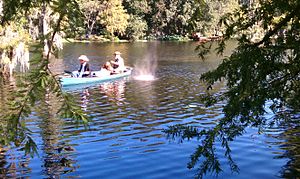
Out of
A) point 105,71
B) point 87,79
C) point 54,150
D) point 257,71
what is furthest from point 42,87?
point 105,71

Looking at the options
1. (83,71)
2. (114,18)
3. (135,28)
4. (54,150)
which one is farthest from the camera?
(135,28)

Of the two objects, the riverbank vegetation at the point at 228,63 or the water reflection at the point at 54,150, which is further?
the water reflection at the point at 54,150

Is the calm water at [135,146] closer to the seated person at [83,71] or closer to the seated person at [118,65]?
the seated person at [83,71]

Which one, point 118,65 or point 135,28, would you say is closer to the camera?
point 118,65

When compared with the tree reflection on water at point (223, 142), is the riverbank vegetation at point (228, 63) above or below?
above

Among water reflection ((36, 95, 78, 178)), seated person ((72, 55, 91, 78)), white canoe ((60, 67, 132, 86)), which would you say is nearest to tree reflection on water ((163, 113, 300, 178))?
water reflection ((36, 95, 78, 178))

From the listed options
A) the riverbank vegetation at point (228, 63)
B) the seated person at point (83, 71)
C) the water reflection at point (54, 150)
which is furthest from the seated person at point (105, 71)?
the riverbank vegetation at point (228, 63)

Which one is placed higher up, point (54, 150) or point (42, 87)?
point (42, 87)

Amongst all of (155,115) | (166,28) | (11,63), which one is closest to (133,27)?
(166,28)

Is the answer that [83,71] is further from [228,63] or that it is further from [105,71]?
[228,63]

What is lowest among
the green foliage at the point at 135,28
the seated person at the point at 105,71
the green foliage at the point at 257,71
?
the seated person at the point at 105,71

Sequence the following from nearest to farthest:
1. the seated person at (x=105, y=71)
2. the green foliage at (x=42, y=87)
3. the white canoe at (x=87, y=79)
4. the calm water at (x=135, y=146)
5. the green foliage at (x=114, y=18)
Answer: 1. the green foliage at (x=42, y=87)
2. the calm water at (x=135, y=146)
3. the white canoe at (x=87, y=79)
4. the seated person at (x=105, y=71)
5. the green foliage at (x=114, y=18)

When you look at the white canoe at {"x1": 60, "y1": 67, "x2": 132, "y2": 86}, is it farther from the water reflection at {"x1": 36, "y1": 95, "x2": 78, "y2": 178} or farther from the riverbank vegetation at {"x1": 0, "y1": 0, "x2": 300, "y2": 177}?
the riverbank vegetation at {"x1": 0, "y1": 0, "x2": 300, "y2": 177}

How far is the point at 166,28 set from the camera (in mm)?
69500
